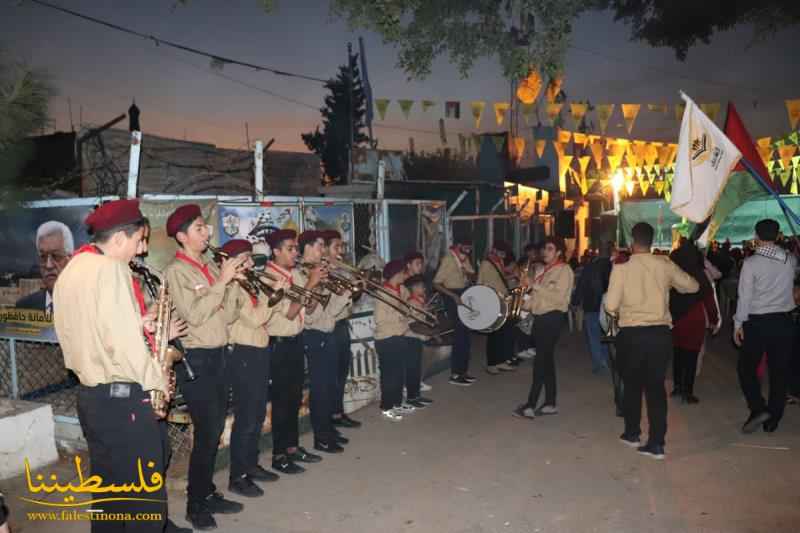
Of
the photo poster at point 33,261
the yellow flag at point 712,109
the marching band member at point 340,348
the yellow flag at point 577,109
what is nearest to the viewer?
the photo poster at point 33,261

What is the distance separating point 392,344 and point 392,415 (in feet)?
2.83

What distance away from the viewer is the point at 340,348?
Answer: 664cm

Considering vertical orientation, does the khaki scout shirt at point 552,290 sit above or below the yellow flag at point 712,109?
below

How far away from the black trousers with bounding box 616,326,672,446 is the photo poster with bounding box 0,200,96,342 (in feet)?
17.7

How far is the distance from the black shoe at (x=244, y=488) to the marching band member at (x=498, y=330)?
517 centimetres

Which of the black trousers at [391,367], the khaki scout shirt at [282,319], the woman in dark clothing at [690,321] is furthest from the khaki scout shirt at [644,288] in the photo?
the khaki scout shirt at [282,319]

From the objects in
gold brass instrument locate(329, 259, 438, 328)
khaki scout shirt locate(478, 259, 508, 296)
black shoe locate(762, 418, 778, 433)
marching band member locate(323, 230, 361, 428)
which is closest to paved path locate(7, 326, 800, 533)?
black shoe locate(762, 418, 778, 433)

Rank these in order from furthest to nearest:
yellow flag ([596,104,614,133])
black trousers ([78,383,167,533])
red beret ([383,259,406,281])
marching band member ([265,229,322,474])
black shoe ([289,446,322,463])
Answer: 1. yellow flag ([596,104,614,133])
2. red beret ([383,259,406,281])
3. black shoe ([289,446,322,463])
4. marching band member ([265,229,322,474])
5. black trousers ([78,383,167,533])

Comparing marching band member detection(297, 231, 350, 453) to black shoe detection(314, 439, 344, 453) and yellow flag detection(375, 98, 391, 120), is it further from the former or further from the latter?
yellow flag detection(375, 98, 391, 120)

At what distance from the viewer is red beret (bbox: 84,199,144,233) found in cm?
326

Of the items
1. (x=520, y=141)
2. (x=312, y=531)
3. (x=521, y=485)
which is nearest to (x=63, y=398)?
(x=312, y=531)

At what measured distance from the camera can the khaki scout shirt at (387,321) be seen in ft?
23.4

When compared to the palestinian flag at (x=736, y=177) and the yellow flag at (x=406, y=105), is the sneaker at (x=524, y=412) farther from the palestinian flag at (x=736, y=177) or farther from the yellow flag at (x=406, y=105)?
the yellow flag at (x=406, y=105)

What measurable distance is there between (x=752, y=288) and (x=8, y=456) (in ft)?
24.6
